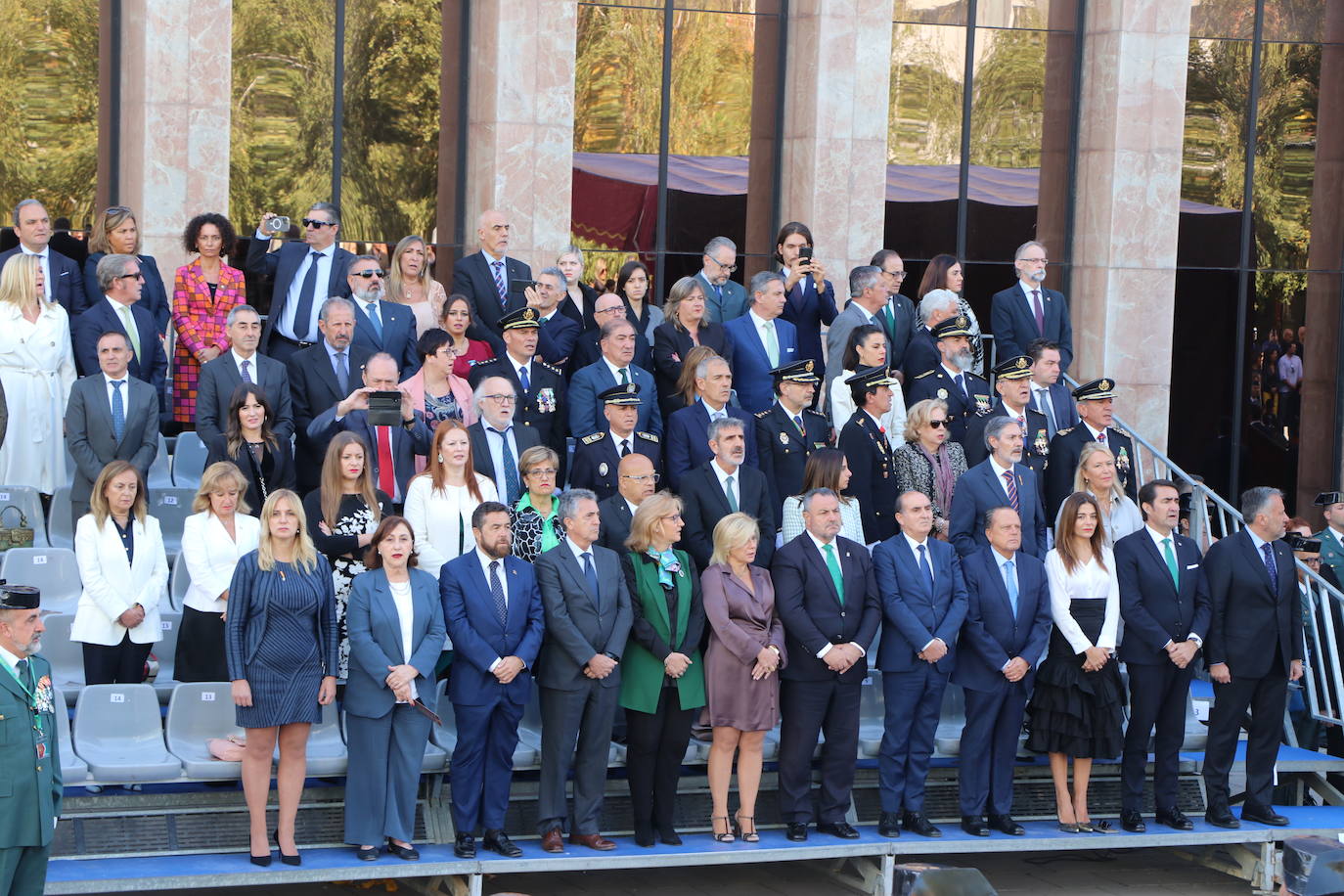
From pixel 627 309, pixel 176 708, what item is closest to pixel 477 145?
pixel 627 309

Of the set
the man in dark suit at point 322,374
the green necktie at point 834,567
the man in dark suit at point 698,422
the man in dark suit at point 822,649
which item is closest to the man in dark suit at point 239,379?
the man in dark suit at point 322,374

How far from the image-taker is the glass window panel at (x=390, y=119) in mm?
14875

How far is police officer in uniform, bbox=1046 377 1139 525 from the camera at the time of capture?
479 inches

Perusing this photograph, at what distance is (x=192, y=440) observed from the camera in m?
11.9

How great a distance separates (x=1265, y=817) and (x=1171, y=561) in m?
1.74

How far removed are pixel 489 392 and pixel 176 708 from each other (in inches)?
98.5

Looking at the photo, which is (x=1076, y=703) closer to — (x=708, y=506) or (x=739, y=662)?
(x=739, y=662)

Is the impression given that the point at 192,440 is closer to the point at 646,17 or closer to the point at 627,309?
the point at 627,309

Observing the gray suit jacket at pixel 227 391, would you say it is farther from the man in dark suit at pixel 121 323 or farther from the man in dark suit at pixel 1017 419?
the man in dark suit at pixel 1017 419

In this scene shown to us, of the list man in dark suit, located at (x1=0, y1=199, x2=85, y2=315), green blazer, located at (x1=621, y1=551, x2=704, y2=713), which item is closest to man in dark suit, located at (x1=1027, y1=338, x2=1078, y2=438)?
green blazer, located at (x1=621, y1=551, x2=704, y2=713)

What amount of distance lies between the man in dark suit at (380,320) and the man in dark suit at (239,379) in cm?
79

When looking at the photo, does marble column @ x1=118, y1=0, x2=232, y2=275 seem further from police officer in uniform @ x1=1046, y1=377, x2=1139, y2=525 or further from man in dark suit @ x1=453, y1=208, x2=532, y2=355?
police officer in uniform @ x1=1046, y1=377, x2=1139, y2=525

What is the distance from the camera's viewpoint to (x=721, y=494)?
34.9 feet

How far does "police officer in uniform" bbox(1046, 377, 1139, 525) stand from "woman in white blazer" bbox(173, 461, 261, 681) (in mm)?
5325
